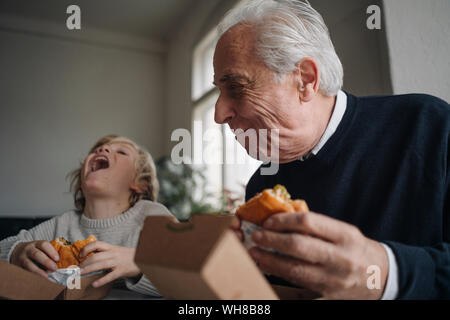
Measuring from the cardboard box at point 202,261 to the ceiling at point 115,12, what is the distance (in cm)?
520

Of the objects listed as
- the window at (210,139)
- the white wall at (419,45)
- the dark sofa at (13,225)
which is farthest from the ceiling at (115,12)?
→ the white wall at (419,45)

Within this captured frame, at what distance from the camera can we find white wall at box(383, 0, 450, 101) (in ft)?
4.43

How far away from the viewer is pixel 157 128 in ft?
20.9

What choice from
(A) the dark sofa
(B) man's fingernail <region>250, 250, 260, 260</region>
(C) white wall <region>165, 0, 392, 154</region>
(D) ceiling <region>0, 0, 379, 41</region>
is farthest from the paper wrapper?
(D) ceiling <region>0, 0, 379, 41</region>

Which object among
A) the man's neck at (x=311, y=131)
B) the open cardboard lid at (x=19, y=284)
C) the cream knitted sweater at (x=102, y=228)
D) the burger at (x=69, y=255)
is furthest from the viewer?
the cream knitted sweater at (x=102, y=228)

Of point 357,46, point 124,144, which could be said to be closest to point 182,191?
point 124,144

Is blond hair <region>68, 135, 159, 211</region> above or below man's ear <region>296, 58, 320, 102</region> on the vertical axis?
below

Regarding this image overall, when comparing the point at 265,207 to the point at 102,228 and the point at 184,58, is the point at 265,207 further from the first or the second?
the point at 184,58

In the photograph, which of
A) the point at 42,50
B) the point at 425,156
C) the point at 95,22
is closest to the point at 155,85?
the point at 95,22

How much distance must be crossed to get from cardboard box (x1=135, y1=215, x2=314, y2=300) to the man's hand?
77 mm

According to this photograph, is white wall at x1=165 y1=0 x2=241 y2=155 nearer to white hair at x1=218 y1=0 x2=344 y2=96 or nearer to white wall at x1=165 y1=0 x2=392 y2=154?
white wall at x1=165 y1=0 x2=392 y2=154

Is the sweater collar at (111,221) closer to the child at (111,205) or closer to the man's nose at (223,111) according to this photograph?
the child at (111,205)

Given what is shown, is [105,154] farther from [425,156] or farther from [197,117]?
[197,117]

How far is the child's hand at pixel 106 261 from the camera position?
0.95 metres
